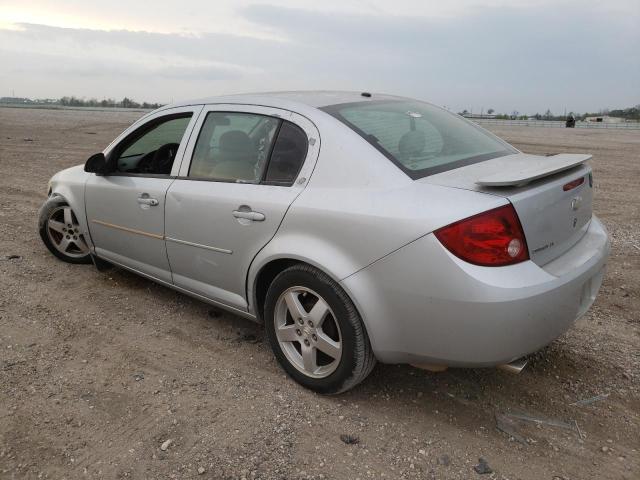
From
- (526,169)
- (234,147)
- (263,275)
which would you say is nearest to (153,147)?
(234,147)

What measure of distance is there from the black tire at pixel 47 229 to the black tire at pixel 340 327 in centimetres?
276

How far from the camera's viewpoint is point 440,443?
2572 mm

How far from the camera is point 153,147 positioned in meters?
4.21

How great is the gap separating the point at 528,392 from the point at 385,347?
1.00 m

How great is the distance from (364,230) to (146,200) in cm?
187

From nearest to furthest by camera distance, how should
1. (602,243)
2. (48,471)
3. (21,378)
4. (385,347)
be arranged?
(48,471)
(385,347)
(602,243)
(21,378)

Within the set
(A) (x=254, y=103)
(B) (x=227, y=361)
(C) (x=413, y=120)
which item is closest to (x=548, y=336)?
(C) (x=413, y=120)

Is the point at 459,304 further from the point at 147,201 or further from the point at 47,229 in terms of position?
the point at 47,229

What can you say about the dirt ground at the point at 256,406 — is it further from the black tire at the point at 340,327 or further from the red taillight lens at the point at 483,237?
the red taillight lens at the point at 483,237

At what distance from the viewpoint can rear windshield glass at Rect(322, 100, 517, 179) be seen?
2.78 meters

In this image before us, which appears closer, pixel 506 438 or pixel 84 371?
pixel 506 438

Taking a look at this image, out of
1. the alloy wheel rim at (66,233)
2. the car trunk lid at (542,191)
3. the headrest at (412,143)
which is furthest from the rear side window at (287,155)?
the alloy wheel rim at (66,233)

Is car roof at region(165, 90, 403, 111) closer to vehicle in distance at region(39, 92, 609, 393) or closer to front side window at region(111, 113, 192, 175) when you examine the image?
vehicle in distance at region(39, 92, 609, 393)

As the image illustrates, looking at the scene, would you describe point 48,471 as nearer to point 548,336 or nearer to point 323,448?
point 323,448
